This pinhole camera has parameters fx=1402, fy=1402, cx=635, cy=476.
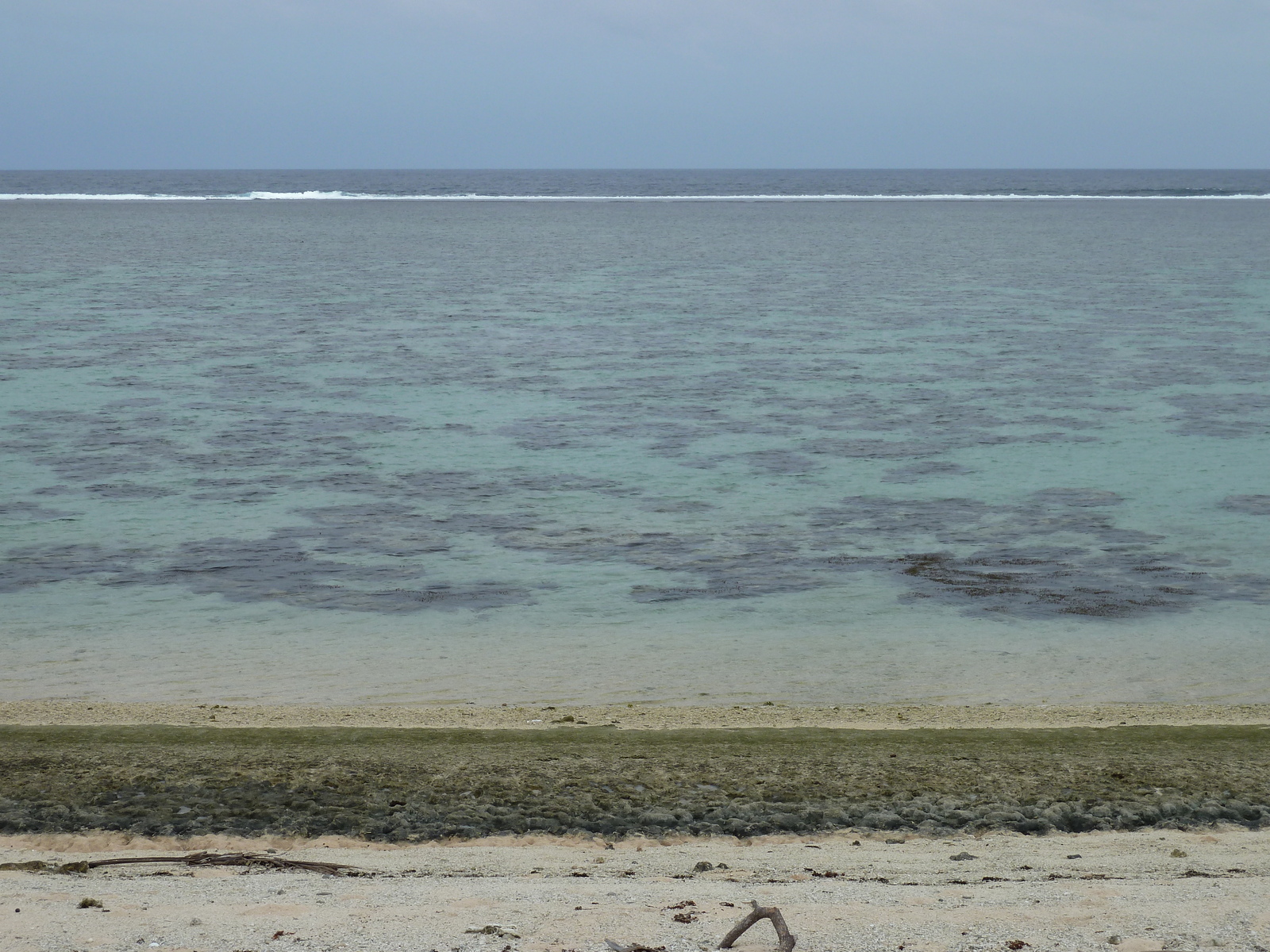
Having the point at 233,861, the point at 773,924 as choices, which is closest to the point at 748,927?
the point at 773,924

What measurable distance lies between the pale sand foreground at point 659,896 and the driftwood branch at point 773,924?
0.11 meters

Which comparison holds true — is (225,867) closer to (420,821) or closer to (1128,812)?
(420,821)

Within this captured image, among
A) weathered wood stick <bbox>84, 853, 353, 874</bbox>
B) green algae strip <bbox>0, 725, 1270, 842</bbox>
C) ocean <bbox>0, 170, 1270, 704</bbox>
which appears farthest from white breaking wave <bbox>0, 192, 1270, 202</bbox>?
weathered wood stick <bbox>84, 853, 353, 874</bbox>

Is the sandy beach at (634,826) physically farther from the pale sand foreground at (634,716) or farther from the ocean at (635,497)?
the ocean at (635,497)

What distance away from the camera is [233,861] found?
6262 millimetres

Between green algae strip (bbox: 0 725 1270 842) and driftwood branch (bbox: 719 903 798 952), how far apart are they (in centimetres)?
189

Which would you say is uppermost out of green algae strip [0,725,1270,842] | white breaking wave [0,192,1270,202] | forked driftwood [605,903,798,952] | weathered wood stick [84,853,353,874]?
white breaking wave [0,192,1270,202]

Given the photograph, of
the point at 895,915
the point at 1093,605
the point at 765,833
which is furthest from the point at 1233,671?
the point at 895,915

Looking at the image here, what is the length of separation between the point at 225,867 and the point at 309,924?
44.5 inches

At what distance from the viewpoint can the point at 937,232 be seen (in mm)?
78062

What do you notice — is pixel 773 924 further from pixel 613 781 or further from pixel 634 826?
pixel 613 781

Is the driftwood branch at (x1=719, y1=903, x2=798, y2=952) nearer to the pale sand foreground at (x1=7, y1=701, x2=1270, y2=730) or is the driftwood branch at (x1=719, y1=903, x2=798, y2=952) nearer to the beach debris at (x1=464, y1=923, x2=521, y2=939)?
the beach debris at (x1=464, y1=923, x2=521, y2=939)

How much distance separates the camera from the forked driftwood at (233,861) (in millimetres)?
6133

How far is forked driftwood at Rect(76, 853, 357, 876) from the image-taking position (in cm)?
613
